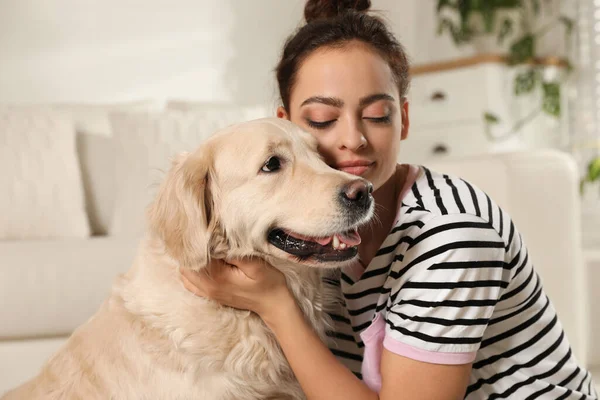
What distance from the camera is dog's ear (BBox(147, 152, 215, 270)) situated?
1.22 m

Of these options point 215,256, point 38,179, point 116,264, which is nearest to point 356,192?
point 215,256

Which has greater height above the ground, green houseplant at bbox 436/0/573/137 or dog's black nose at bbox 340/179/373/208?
green houseplant at bbox 436/0/573/137

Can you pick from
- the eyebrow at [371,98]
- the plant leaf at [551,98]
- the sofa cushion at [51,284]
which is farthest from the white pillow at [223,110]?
the plant leaf at [551,98]

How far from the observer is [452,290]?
118 cm

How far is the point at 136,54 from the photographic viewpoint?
4.08 metres

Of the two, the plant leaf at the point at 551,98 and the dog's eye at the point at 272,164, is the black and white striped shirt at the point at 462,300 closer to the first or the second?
the dog's eye at the point at 272,164

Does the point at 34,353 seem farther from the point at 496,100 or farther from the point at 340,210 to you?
A: the point at 496,100

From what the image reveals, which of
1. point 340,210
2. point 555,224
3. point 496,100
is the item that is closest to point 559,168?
point 555,224

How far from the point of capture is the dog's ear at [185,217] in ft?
4.00

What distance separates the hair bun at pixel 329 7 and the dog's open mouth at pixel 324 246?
605 mm

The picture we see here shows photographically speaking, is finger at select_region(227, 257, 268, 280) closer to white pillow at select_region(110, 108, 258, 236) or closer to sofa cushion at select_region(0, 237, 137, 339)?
sofa cushion at select_region(0, 237, 137, 339)

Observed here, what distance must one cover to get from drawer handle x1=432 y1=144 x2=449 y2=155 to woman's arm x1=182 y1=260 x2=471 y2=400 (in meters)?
3.47

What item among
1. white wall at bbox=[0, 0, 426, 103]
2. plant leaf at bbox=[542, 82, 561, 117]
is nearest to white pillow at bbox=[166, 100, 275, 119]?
white wall at bbox=[0, 0, 426, 103]

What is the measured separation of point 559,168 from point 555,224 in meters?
0.17
